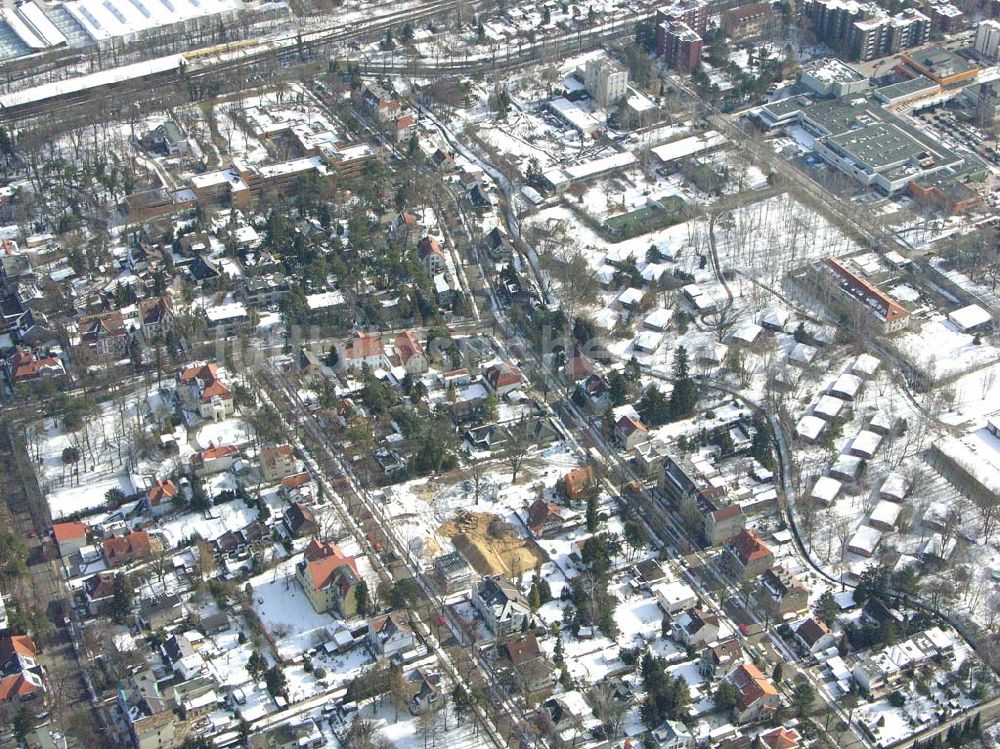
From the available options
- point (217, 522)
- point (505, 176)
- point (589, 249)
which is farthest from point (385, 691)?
point (505, 176)

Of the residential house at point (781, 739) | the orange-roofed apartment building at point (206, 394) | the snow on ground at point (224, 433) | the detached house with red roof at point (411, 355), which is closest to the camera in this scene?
the residential house at point (781, 739)

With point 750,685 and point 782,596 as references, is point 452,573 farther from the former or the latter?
point 782,596

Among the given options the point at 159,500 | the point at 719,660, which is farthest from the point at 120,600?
the point at 719,660

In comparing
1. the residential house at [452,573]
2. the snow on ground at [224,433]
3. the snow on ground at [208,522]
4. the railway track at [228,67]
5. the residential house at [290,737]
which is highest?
the railway track at [228,67]

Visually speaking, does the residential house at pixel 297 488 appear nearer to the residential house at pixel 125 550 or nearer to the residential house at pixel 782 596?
the residential house at pixel 125 550

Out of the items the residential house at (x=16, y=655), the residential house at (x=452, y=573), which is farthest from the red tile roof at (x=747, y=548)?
the residential house at (x=16, y=655)

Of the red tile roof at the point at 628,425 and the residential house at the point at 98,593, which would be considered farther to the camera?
the red tile roof at the point at 628,425

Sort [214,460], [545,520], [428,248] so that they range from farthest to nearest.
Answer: [428,248]
[214,460]
[545,520]
